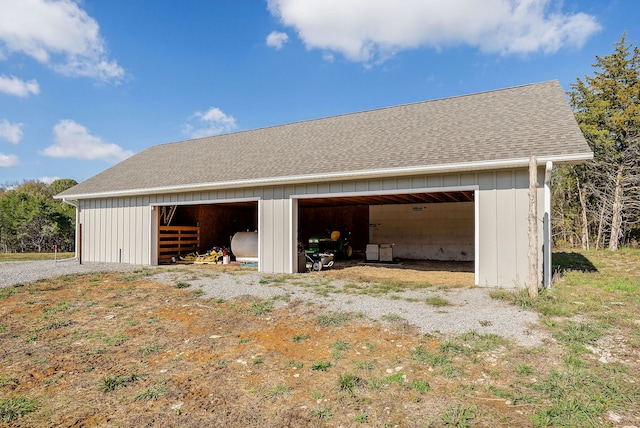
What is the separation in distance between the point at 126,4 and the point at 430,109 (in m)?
9.92

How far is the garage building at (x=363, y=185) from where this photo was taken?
675cm

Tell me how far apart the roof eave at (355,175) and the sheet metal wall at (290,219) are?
0.88ft

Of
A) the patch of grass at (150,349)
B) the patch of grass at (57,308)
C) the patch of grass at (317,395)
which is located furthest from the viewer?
the patch of grass at (57,308)

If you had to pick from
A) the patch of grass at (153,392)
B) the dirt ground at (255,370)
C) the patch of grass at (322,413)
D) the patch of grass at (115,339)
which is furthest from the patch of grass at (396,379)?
the patch of grass at (115,339)

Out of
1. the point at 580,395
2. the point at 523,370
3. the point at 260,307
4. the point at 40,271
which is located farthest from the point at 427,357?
the point at 40,271

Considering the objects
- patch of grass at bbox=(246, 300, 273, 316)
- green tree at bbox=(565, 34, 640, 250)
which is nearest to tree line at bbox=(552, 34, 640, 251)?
green tree at bbox=(565, 34, 640, 250)

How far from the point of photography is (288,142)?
38.7 ft

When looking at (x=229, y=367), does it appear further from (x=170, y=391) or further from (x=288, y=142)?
(x=288, y=142)

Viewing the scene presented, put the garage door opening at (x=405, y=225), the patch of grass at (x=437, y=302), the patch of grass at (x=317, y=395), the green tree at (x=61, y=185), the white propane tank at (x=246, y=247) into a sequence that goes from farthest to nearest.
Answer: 1. the green tree at (x=61, y=185)
2. the garage door opening at (x=405, y=225)
3. the white propane tank at (x=246, y=247)
4. the patch of grass at (x=437, y=302)
5. the patch of grass at (x=317, y=395)

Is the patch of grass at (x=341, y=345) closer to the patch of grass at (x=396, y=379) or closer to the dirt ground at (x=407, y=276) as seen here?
the patch of grass at (x=396, y=379)

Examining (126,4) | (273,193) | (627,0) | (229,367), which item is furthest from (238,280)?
(627,0)

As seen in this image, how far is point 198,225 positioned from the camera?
14.3m

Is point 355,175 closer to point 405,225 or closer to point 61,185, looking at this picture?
point 405,225

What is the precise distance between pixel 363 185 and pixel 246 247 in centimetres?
566
